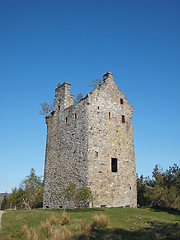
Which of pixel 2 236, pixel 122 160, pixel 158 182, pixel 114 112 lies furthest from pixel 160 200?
pixel 2 236

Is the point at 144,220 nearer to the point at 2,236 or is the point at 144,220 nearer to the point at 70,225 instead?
the point at 70,225

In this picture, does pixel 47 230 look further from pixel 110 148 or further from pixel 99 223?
pixel 110 148

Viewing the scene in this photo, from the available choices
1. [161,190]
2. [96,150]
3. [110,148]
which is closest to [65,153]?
[96,150]

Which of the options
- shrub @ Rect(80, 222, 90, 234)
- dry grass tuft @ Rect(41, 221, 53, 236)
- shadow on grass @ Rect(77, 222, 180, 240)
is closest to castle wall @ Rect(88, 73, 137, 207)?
shrub @ Rect(80, 222, 90, 234)

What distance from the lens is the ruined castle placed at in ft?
61.0

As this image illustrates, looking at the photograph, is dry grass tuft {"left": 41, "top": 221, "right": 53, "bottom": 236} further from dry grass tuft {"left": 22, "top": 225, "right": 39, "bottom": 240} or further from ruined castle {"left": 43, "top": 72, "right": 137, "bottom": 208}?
ruined castle {"left": 43, "top": 72, "right": 137, "bottom": 208}

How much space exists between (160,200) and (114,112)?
372 inches

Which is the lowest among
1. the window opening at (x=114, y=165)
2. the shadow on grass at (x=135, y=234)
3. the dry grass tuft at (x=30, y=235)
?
the dry grass tuft at (x=30, y=235)

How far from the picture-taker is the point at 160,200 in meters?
20.4

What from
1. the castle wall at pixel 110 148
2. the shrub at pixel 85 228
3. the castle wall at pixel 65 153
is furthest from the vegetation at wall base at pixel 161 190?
the shrub at pixel 85 228

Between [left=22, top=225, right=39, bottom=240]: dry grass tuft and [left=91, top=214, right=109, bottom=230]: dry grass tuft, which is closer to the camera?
[left=22, top=225, right=39, bottom=240]: dry grass tuft

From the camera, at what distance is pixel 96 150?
750 inches

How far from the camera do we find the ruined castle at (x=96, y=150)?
61.0ft

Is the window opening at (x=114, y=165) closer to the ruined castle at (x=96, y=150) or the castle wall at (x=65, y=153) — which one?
the ruined castle at (x=96, y=150)
